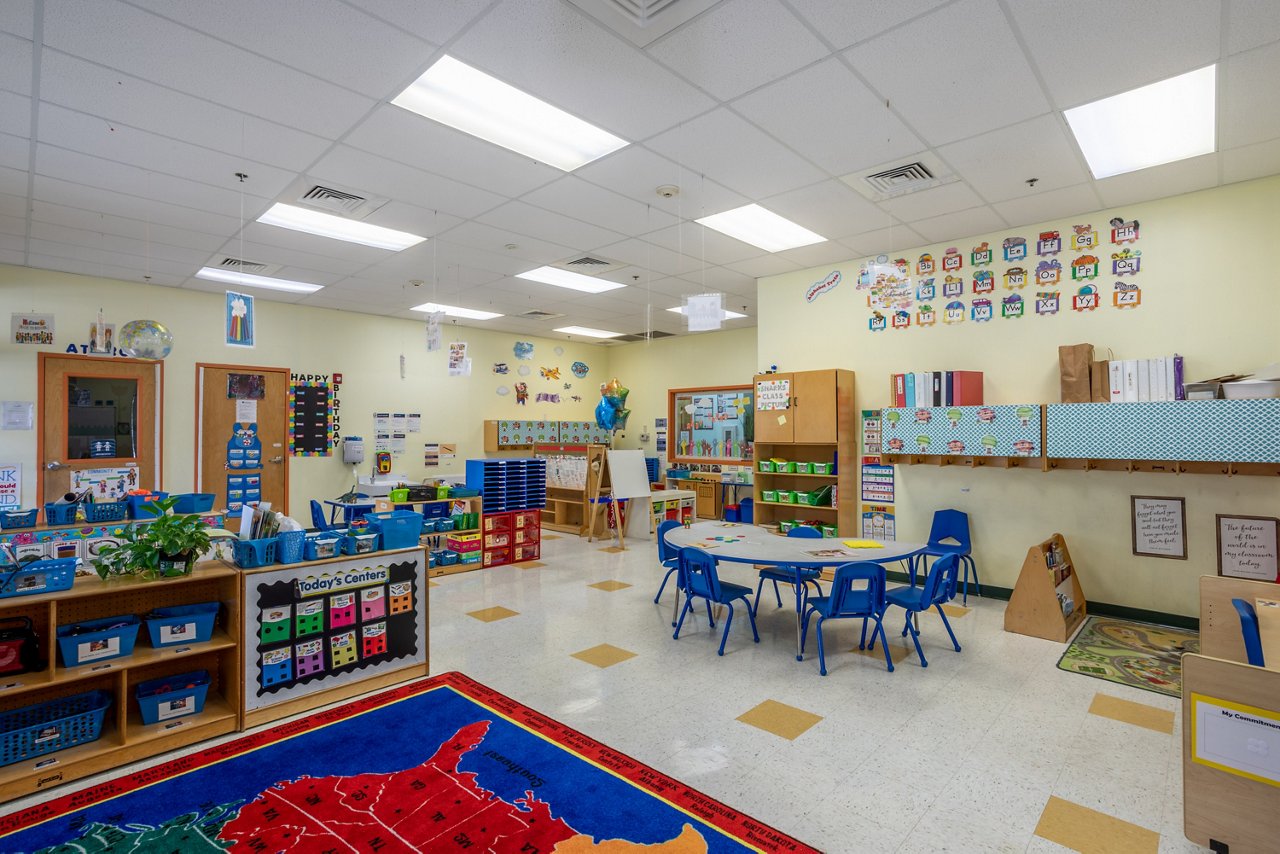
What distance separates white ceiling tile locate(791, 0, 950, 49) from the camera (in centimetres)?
264

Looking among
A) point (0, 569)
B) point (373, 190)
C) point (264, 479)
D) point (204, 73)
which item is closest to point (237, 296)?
point (373, 190)

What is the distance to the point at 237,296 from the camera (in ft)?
14.5

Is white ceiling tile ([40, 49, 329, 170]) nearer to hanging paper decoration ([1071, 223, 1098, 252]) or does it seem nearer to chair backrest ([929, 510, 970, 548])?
hanging paper decoration ([1071, 223, 1098, 252])

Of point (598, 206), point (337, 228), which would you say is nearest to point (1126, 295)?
point (598, 206)

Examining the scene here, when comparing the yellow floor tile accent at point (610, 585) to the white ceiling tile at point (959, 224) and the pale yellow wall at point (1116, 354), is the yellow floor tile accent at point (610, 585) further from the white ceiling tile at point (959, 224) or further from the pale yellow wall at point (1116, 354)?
the white ceiling tile at point (959, 224)

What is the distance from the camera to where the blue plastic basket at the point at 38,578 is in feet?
8.88

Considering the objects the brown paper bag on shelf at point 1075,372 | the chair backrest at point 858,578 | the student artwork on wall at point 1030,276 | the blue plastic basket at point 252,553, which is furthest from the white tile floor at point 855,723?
the student artwork on wall at point 1030,276

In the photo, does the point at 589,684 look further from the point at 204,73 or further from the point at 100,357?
the point at 100,357

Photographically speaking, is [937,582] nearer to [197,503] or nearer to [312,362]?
[197,503]

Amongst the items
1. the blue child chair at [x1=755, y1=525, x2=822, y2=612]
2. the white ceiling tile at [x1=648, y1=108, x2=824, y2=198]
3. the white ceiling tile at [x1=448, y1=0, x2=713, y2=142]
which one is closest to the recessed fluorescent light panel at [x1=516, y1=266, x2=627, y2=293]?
the white ceiling tile at [x1=648, y1=108, x2=824, y2=198]

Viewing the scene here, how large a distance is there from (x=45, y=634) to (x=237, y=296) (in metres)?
2.42

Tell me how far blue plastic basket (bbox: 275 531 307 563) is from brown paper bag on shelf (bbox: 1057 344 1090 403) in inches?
224

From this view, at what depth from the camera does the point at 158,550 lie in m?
3.13

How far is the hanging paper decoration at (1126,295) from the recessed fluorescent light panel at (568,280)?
15.9 ft
